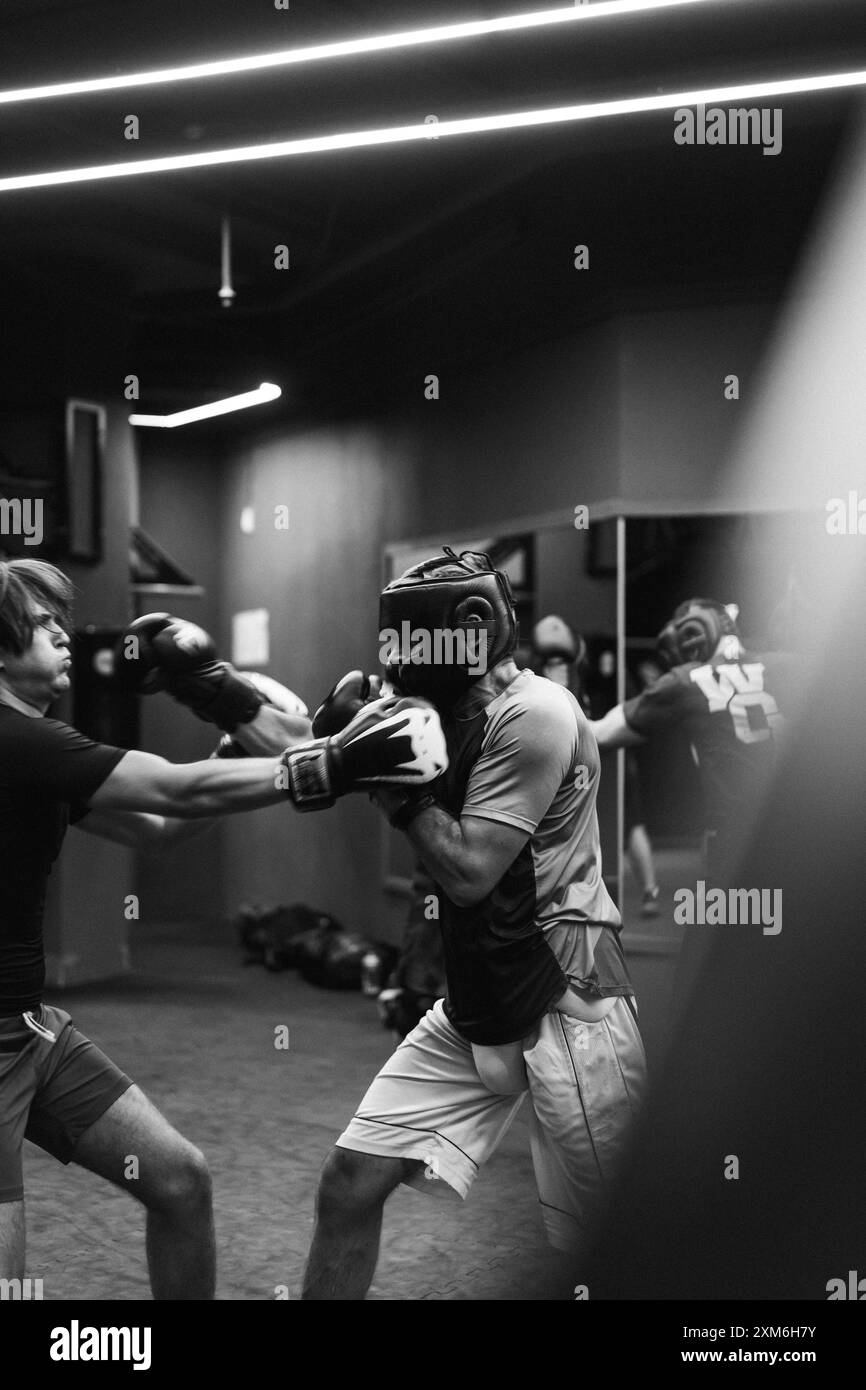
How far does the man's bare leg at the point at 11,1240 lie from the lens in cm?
202

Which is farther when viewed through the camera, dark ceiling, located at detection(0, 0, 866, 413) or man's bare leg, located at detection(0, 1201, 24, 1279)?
dark ceiling, located at detection(0, 0, 866, 413)

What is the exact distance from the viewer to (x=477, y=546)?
7.07 meters

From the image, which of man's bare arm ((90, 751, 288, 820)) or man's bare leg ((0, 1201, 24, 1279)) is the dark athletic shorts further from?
man's bare arm ((90, 751, 288, 820))

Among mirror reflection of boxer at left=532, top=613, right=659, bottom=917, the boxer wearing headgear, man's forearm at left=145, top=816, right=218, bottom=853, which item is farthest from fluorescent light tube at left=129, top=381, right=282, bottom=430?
man's forearm at left=145, top=816, right=218, bottom=853

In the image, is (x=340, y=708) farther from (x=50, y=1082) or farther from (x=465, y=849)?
(x=50, y=1082)

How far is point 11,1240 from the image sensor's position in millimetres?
2057

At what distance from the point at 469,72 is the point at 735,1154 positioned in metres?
4.77

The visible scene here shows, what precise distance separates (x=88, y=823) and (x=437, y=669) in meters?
0.72

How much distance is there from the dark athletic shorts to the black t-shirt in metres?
0.05

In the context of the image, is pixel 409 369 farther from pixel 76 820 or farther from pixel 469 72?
pixel 76 820

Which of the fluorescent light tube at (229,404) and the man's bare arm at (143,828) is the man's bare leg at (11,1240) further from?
the fluorescent light tube at (229,404)

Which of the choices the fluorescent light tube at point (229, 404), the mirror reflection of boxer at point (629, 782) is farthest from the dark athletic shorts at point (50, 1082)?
the fluorescent light tube at point (229, 404)

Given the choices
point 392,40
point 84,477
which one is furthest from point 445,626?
point 84,477

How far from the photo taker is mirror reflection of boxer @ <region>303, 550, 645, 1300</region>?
2090 mm
